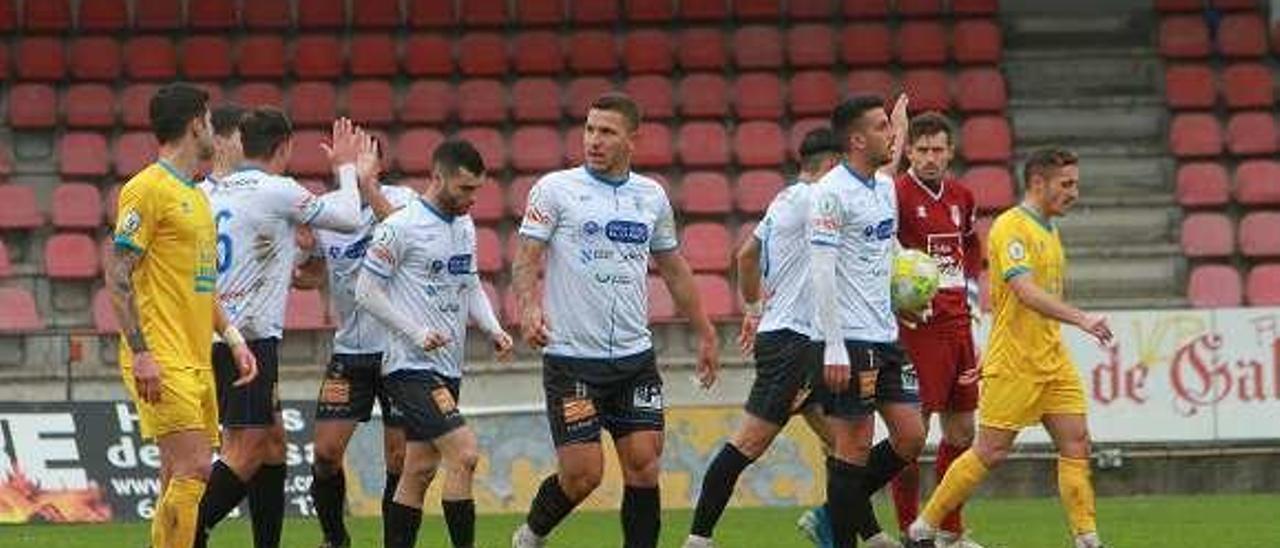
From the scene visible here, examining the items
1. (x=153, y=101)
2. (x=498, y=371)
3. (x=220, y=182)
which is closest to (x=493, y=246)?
(x=498, y=371)

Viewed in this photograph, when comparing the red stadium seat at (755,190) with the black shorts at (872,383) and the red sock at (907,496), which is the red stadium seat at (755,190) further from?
the black shorts at (872,383)

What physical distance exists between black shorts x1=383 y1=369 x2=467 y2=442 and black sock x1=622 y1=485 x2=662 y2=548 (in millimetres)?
952

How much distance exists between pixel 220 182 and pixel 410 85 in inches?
487

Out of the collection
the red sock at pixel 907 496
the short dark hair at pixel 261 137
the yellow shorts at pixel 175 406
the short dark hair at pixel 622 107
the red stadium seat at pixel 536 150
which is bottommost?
the red sock at pixel 907 496

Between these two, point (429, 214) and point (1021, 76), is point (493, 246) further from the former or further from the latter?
point (429, 214)

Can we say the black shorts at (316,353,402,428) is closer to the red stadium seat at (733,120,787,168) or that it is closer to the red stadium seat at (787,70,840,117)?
the red stadium seat at (733,120,787,168)

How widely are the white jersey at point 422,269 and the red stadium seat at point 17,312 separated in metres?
9.28

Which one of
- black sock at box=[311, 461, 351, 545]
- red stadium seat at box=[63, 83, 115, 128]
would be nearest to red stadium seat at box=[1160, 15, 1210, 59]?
red stadium seat at box=[63, 83, 115, 128]

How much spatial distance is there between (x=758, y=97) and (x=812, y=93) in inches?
19.6

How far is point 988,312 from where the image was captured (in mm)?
19109

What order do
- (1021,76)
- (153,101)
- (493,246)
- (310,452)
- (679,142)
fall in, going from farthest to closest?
(1021,76), (679,142), (493,246), (310,452), (153,101)

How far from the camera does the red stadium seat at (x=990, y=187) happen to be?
22.6 meters

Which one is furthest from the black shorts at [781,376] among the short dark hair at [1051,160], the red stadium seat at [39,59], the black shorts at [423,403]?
the red stadium seat at [39,59]

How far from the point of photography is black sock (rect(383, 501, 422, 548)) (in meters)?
11.6
